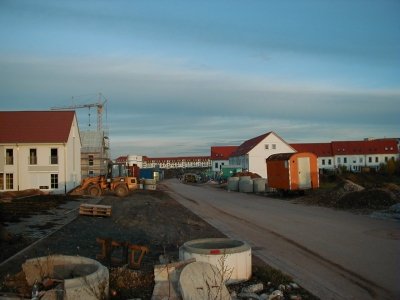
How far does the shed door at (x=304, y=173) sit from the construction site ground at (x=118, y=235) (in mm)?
4096

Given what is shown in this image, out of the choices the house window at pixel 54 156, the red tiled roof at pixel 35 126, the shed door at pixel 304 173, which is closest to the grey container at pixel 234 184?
the shed door at pixel 304 173

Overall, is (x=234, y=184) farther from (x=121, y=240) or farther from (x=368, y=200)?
(x=121, y=240)

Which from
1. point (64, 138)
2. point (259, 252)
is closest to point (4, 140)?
point (64, 138)

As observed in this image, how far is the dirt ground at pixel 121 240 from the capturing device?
808 cm

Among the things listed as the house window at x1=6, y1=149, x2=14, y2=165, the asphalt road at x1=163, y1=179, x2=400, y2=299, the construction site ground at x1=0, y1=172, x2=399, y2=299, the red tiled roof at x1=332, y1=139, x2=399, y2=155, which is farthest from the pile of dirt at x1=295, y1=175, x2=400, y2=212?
the red tiled roof at x1=332, y1=139, x2=399, y2=155

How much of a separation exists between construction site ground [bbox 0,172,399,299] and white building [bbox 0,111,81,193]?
14916 mm

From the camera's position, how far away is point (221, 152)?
4274 inches

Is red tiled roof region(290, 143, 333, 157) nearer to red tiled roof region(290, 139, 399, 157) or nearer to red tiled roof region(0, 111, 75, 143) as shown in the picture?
red tiled roof region(290, 139, 399, 157)

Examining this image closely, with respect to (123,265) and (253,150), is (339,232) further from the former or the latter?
(253,150)

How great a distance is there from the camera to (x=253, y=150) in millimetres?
75688

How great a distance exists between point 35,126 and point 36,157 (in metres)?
3.88

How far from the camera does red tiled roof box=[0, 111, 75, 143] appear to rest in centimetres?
4412

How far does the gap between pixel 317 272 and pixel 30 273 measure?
5426 millimetres

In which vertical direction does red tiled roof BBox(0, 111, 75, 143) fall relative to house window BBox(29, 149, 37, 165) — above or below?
above
